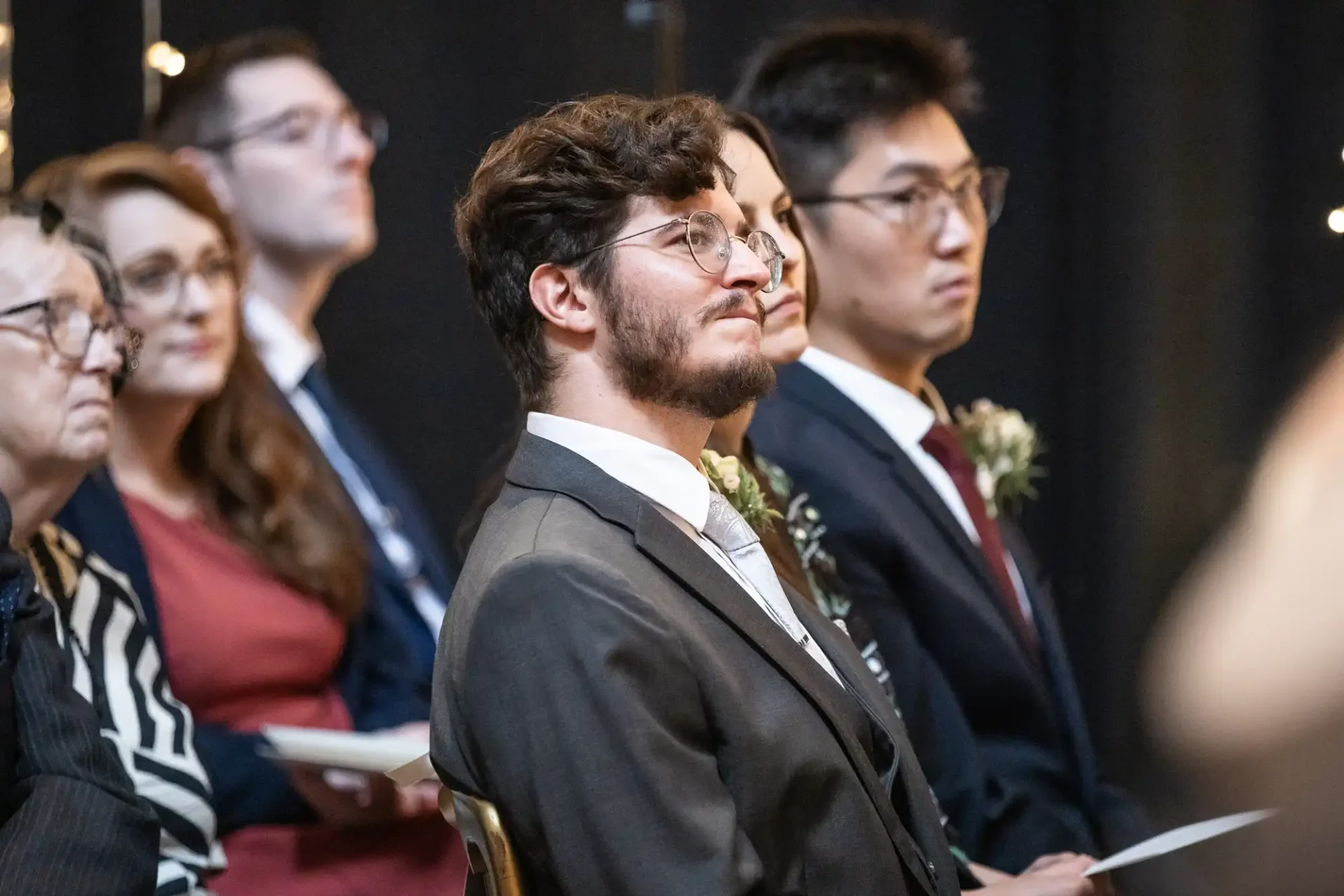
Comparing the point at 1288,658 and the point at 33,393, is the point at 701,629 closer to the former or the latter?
the point at 1288,658

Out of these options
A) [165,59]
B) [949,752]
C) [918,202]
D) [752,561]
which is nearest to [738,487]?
[752,561]

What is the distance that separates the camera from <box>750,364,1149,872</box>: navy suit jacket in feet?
7.69

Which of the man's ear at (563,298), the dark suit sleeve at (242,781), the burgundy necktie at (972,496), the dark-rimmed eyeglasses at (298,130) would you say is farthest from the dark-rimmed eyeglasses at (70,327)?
the burgundy necktie at (972,496)

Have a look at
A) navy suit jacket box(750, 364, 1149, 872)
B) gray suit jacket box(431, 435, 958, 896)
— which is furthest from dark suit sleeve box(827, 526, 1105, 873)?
gray suit jacket box(431, 435, 958, 896)

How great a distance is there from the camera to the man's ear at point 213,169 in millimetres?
3064

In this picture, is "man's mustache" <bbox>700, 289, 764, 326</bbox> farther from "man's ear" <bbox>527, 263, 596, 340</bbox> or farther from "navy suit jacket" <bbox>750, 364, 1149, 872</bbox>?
"navy suit jacket" <bbox>750, 364, 1149, 872</bbox>

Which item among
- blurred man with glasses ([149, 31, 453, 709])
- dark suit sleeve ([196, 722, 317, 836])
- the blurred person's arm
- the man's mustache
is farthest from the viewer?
blurred man with glasses ([149, 31, 453, 709])

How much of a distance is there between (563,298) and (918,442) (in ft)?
3.69

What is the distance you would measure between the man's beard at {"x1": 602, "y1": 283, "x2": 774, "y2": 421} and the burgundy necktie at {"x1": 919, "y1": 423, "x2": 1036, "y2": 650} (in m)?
1.04

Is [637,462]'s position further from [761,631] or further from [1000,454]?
[1000,454]

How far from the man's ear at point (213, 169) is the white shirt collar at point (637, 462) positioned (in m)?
1.59

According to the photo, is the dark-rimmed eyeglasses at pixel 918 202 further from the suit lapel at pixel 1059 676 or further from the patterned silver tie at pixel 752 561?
the patterned silver tie at pixel 752 561

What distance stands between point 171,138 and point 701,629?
6.48 feet

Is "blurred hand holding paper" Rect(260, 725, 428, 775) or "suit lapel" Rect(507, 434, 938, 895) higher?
"suit lapel" Rect(507, 434, 938, 895)
